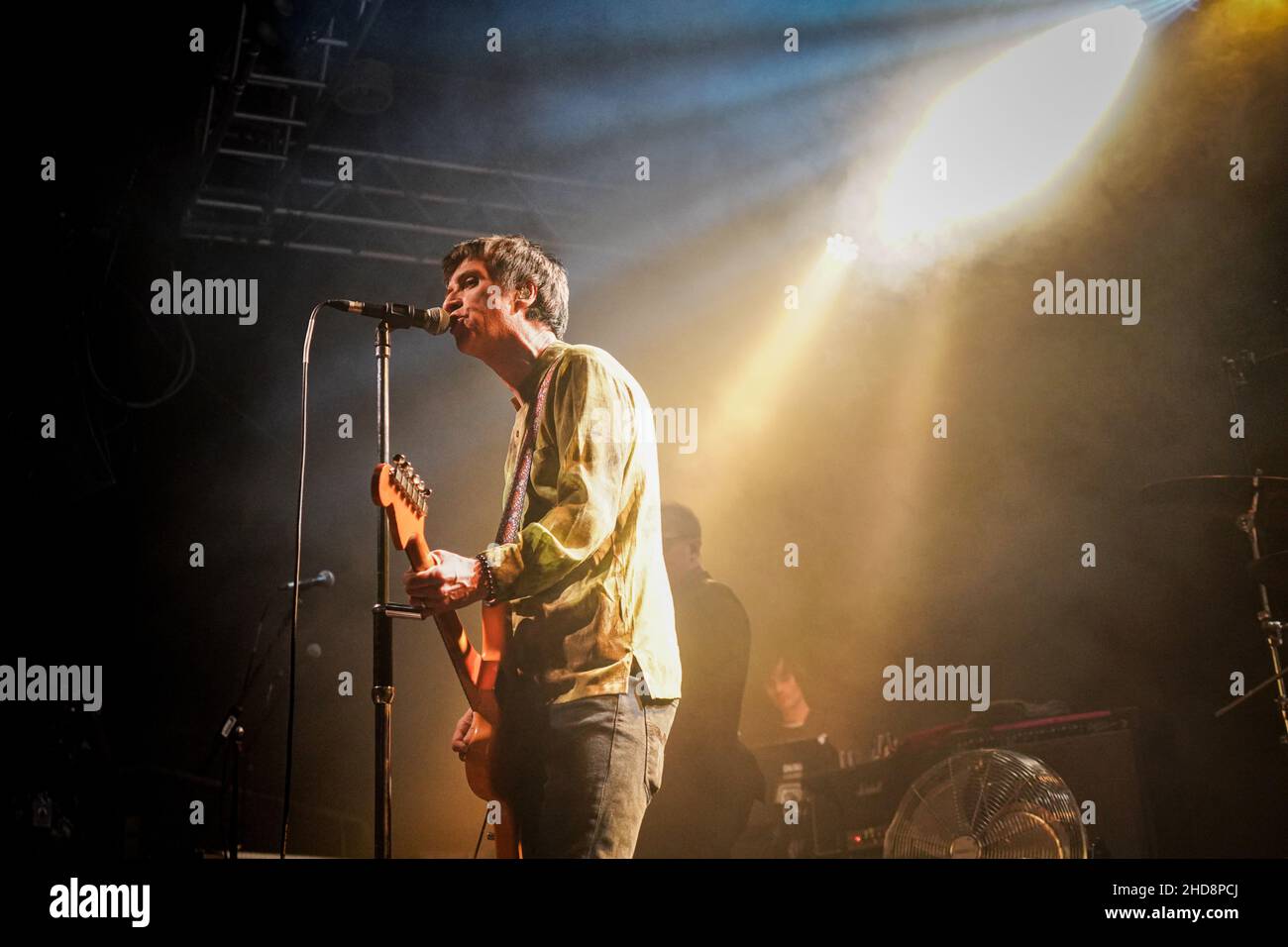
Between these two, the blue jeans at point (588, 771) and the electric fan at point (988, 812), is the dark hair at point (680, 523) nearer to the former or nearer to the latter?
the electric fan at point (988, 812)

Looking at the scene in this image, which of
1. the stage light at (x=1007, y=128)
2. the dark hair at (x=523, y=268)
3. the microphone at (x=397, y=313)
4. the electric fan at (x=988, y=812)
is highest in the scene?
the stage light at (x=1007, y=128)

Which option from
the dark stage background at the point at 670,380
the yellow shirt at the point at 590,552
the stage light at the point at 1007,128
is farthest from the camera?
the stage light at the point at 1007,128

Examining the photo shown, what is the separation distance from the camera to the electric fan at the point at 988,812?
3.84m

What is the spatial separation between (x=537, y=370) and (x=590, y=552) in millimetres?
618

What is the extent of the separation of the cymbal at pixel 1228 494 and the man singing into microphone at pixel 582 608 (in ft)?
7.68

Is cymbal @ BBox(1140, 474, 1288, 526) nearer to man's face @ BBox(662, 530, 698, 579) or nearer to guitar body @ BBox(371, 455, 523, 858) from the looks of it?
man's face @ BBox(662, 530, 698, 579)

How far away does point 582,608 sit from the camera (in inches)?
106

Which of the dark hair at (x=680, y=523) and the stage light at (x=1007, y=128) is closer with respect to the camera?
the dark hair at (x=680, y=523)

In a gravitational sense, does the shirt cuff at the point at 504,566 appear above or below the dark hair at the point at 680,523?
below

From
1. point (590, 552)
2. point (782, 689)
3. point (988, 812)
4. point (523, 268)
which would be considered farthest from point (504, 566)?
point (782, 689)

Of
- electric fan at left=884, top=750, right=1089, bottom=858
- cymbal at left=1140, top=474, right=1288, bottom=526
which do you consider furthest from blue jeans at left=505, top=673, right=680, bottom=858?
cymbal at left=1140, top=474, right=1288, bottom=526

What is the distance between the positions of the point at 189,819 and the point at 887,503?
3795mm

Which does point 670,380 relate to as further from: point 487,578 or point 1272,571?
point 487,578

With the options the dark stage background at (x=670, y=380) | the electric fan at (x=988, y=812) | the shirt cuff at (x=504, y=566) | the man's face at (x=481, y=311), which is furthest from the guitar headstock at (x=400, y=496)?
the dark stage background at (x=670, y=380)
